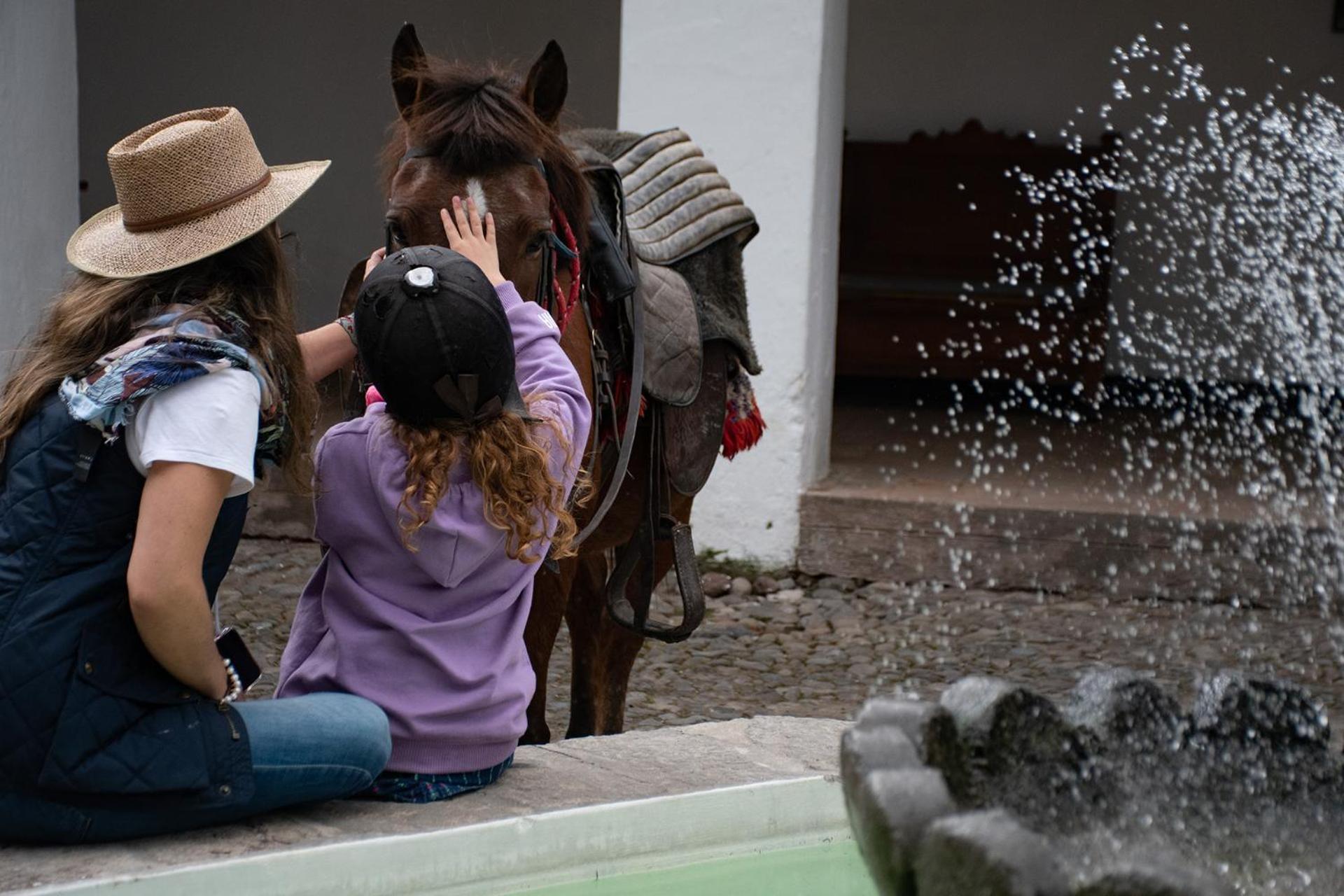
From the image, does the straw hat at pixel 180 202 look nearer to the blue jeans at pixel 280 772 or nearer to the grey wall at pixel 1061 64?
the blue jeans at pixel 280 772

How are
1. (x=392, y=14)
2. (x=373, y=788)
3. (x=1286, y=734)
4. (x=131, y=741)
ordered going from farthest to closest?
(x=392, y=14) < (x=373, y=788) < (x=131, y=741) < (x=1286, y=734)

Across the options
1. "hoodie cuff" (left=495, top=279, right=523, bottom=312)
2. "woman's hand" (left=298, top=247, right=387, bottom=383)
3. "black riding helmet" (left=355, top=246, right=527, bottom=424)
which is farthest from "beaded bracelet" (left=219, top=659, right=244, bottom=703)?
"hoodie cuff" (left=495, top=279, right=523, bottom=312)

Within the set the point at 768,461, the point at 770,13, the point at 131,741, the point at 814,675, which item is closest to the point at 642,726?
the point at 814,675

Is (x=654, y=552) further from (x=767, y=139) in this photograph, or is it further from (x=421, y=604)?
(x=767, y=139)

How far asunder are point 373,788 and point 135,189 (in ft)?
2.99

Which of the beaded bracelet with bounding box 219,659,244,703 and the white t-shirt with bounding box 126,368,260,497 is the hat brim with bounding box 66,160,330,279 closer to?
the white t-shirt with bounding box 126,368,260,497

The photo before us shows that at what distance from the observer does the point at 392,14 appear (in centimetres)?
832

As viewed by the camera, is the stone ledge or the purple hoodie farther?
the purple hoodie

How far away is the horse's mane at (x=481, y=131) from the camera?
276 centimetres

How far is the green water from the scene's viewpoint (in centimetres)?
213

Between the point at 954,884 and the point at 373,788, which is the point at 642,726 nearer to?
the point at 373,788

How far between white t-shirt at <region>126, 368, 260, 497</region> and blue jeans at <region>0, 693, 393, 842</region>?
38cm

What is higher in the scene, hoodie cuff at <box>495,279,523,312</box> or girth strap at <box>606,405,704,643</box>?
hoodie cuff at <box>495,279,523,312</box>

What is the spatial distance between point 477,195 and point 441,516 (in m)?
0.80
